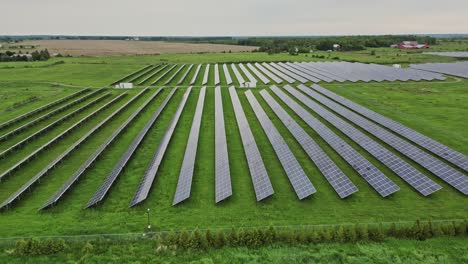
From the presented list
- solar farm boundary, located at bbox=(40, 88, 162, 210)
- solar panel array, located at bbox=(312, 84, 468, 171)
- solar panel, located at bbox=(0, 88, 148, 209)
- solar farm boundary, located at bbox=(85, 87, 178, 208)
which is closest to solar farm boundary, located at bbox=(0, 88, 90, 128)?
solar panel, located at bbox=(0, 88, 148, 209)

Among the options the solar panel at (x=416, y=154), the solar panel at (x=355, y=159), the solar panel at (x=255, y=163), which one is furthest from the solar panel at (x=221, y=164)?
the solar panel at (x=416, y=154)

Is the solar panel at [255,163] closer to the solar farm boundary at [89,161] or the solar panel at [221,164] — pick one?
the solar panel at [221,164]

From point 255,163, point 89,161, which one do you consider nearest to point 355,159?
point 255,163

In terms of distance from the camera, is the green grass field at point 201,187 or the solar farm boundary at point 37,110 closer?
the green grass field at point 201,187

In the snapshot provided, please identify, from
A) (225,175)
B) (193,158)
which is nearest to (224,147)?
(193,158)

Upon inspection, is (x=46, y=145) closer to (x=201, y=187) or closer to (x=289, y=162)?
(x=201, y=187)

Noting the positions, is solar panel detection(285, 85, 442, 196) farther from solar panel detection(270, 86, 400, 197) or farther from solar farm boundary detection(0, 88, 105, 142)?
solar farm boundary detection(0, 88, 105, 142)

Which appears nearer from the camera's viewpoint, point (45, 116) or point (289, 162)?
point (289, 162)
